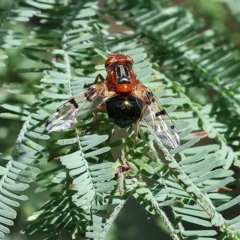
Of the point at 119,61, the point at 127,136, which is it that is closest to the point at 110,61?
the point at 119,61

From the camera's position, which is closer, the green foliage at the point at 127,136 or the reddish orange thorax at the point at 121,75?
the green foliage at the point at 127,136

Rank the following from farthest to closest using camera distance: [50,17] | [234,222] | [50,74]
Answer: [50,17] < [50,74] < [234,222]

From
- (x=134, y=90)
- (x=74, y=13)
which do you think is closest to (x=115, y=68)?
(x=134, y=90)

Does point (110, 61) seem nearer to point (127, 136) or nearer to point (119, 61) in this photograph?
point (119, 61)

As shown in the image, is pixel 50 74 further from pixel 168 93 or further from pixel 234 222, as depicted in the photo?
pixel 234 222
